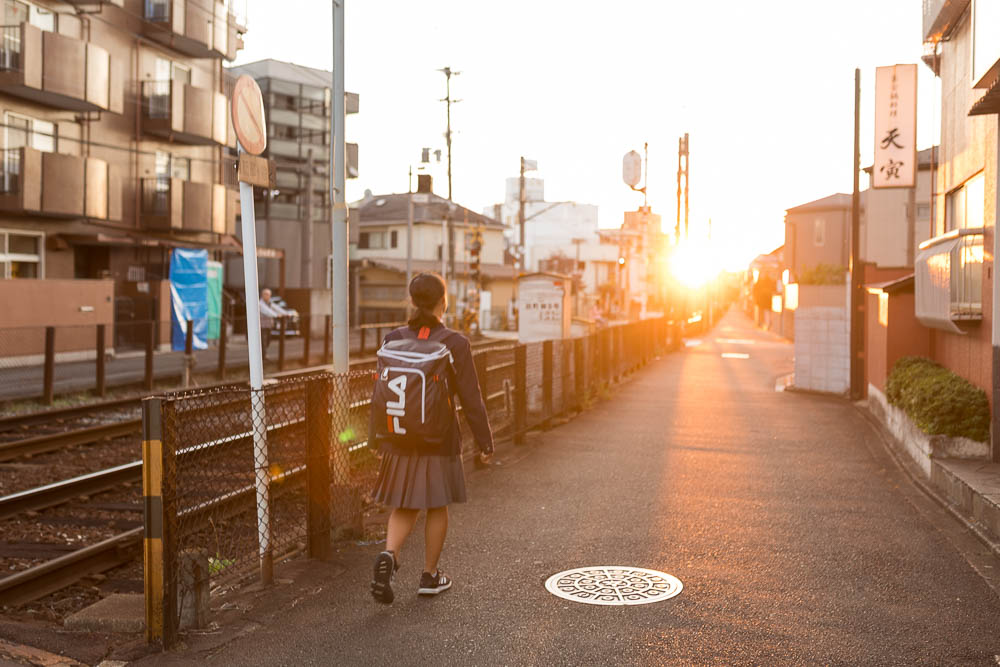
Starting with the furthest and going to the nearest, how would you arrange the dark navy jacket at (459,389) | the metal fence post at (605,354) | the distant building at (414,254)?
the distant building at (414,254) < the metal fence post at (605,354) < the dark navy jacket at (459,389)

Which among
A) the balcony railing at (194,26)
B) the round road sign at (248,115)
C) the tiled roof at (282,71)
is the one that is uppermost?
the tiled roof at (282,71)

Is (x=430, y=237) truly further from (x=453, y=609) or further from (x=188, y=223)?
(x=453, y=609)

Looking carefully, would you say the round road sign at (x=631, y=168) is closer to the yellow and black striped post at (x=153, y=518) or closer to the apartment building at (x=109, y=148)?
the apartment building at (x=109, y=148)

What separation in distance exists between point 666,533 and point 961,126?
809cm

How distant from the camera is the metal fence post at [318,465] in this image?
603 centimetres

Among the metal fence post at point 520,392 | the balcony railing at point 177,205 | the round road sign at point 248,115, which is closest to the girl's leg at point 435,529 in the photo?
the round road sign at point 248,115

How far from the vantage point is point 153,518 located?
4.55 meters

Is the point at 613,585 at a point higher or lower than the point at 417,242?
lower

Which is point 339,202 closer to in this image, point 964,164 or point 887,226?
point 964,164

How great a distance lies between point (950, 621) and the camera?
16.8 feet

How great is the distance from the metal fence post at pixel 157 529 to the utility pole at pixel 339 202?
343 centimetres

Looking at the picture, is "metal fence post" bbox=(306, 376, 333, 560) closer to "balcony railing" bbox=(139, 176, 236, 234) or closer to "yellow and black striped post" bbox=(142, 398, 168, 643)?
"yellow and black striped post" bbox=(142, 398, 168, 643)

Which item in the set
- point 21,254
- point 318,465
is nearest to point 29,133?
Answer: point 21,254

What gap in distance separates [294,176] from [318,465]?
147ft
